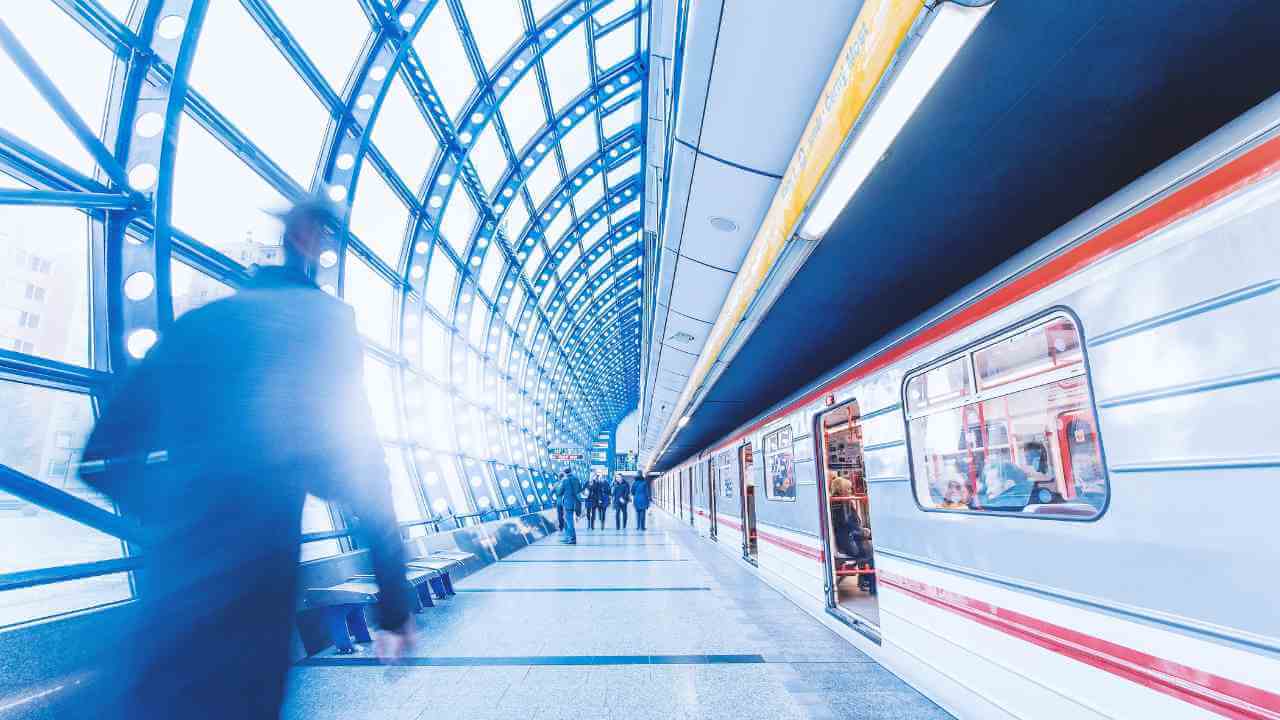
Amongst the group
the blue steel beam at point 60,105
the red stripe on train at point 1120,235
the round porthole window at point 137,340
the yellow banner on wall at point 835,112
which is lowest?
the red stripe on train at point 1120,235

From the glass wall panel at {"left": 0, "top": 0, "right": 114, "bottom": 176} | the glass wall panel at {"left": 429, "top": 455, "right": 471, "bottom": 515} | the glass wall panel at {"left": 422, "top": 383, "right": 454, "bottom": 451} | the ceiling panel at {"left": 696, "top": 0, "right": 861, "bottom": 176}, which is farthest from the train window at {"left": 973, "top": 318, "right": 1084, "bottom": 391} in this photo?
the glass wall panel at {"left": 429, "top": 455, "right": 471, "bottom": 515}

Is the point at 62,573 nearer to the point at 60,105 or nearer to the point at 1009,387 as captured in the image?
the point at 60,105

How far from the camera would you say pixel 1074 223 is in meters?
2.66

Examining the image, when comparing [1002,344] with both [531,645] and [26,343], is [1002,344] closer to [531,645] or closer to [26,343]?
[531,645]

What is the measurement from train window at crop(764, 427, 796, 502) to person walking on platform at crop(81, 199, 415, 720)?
6013 millimetres

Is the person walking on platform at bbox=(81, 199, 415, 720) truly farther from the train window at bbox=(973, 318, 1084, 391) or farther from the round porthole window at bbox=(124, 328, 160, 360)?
the round porthole window at bbox=(124, 328, 160, 360)

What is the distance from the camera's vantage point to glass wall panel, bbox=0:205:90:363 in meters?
3.16

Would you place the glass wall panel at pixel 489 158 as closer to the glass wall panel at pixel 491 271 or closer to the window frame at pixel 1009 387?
the glass wall panel at pixel 491 271

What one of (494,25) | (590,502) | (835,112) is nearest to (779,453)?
(835,112)

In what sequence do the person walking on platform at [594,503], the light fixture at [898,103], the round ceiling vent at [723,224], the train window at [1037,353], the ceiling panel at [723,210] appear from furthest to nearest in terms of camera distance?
1. the person walking on platform at [594,503]
2. the round ceiling vent at [723,224]
3. the ceiling panel at [723,210]
4. the train window at [1037,353]
5. the light fixture at [898,103]

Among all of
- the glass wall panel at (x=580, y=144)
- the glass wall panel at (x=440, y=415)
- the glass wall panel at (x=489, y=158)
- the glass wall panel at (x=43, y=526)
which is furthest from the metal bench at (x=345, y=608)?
the glass wall panel at (x=580, y=144)

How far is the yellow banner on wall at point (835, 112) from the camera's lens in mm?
1697

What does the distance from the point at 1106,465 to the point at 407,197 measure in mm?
8056

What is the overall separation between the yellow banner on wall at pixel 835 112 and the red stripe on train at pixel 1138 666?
7.03ft
